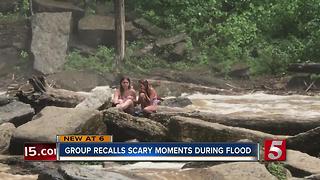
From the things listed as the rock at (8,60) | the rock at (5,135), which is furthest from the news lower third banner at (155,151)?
the rock at (8,60)

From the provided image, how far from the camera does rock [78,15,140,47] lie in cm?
1917

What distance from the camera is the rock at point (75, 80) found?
15469mm

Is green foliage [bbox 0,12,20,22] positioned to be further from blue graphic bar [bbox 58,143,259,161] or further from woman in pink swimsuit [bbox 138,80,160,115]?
blue graphic bar [bbox 58,143,259,161]

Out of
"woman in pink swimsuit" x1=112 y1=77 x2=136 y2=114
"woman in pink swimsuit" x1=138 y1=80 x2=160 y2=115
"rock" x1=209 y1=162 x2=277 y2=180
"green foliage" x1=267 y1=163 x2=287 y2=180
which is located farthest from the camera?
"woman in pink swimsuit" x1=138 y1=80 x2=160 y2=115

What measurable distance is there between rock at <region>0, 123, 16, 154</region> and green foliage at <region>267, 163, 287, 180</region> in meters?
3.84

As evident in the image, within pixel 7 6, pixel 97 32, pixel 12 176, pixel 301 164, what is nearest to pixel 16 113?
pixel 12 176

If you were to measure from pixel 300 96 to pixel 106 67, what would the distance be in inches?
272

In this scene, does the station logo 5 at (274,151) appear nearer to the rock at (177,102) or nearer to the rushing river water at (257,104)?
the rushing river water at (257,104)

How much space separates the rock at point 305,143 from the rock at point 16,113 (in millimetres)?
4511

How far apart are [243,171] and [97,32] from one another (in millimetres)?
14324

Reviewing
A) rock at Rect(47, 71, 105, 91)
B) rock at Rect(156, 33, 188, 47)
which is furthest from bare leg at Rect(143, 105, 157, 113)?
rock at Rect(156, 33, 188, 47)

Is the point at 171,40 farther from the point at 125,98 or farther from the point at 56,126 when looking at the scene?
the point at 56,126

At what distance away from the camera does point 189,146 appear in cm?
584

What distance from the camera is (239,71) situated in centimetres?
1738
